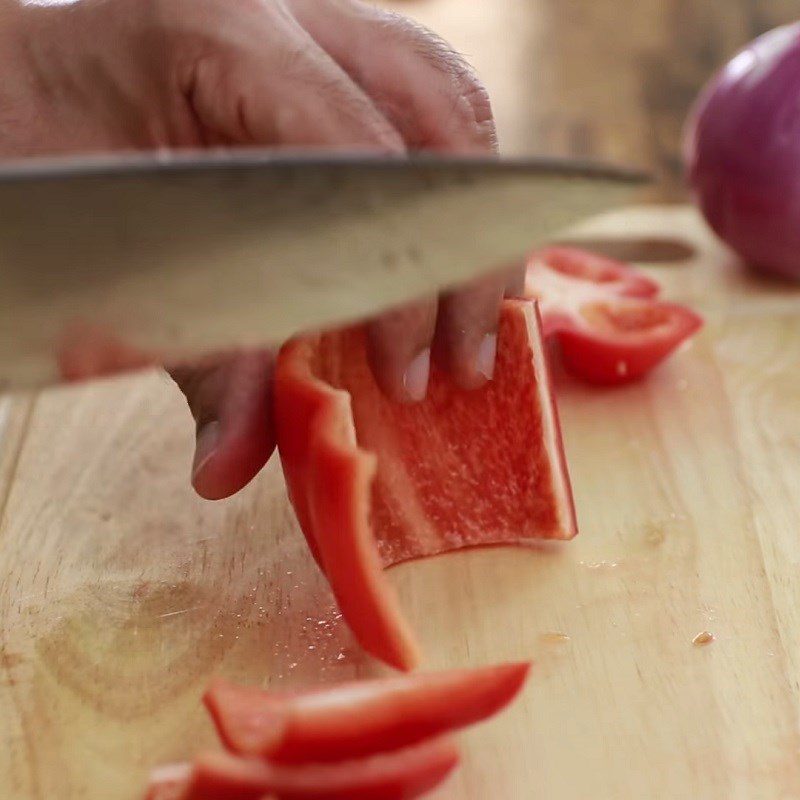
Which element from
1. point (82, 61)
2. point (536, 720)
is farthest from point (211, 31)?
point (536, 720)

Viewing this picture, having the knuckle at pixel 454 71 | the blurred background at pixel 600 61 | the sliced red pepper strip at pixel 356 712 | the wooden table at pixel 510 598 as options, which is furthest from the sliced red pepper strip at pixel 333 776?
the blurred background at pixel 600 61

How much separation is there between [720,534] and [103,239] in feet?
2.91

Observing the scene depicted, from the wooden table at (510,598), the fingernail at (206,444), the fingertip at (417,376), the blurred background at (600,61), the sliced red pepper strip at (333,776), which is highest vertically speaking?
the fingertip at (417,376)

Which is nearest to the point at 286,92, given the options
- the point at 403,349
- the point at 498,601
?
the point at 403,349

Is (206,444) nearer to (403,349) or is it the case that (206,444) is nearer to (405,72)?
(403,349)

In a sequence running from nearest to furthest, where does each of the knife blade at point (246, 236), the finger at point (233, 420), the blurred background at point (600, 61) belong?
1. the knife blade at point (246, 236)
2. the finger at point (233, 420)
3. the blurred background at point (600, 61)

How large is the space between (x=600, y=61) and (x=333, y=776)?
255cm

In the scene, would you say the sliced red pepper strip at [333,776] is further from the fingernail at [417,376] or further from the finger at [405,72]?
the finger at [405,72]

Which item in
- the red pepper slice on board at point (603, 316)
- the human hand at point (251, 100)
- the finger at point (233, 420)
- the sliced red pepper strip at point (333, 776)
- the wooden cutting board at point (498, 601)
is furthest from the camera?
the red pepper slice on board at point (603, 316)

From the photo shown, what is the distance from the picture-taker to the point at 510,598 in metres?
1.44

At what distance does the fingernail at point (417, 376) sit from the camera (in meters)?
1.41

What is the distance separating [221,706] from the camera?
116 centimetres

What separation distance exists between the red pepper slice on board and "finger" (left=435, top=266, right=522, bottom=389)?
1.27 ft

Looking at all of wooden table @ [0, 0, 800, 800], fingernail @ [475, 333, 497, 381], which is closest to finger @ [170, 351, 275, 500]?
wooden table @ [0, 0, 800, 800]
